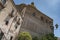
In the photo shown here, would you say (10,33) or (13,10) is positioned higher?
(13,10)

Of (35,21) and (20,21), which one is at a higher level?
(35,21)

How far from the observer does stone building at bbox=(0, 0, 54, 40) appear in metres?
28.5

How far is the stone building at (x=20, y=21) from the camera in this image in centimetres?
2847

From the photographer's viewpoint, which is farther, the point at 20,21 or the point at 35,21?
the point at 35,21

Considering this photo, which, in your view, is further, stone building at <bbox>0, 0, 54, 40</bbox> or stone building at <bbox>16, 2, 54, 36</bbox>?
stone building at <bbox>16, 2, 54, 36</bbox>

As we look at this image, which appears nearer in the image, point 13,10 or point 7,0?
point 7,0

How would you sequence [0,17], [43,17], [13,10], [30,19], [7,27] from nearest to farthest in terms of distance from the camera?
Result: 1. [0,17]
2. [7,27]
3. [13,10]
4. [30,19]
5. [43,17]

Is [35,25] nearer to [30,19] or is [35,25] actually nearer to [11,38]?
[30,19]

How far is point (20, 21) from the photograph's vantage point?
1337 inches

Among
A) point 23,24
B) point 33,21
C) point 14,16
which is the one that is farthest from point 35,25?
point 14,16

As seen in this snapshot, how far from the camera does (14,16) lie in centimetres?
3192

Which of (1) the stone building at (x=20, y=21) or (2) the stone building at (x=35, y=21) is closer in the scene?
(1) the stone building at (x=20, y=21)

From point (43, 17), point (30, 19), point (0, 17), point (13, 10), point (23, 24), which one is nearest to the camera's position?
point (0, 17)

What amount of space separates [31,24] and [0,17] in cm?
1262
